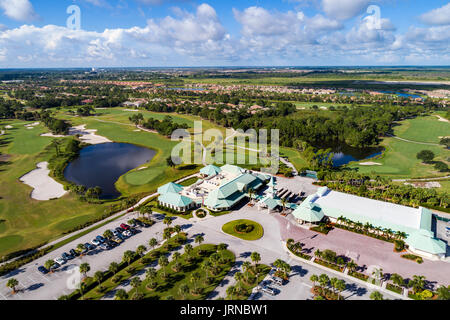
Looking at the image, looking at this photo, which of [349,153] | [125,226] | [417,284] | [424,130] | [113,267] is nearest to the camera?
[417,284]

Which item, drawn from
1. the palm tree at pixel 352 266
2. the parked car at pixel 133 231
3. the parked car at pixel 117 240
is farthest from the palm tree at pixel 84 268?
the palm tree at pixel 352 266

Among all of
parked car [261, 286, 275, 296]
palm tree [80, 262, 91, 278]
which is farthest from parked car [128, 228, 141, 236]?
parked car [261, 286, 275, 296]

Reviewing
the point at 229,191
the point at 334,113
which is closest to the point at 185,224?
the point at 229,191

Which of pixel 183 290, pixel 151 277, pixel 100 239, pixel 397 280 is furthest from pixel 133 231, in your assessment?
pixel 397 280

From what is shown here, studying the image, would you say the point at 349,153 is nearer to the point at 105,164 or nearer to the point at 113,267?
the point at 105,164

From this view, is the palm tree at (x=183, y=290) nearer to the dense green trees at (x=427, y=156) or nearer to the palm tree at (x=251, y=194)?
the palm tree at (x=251, y=194)
